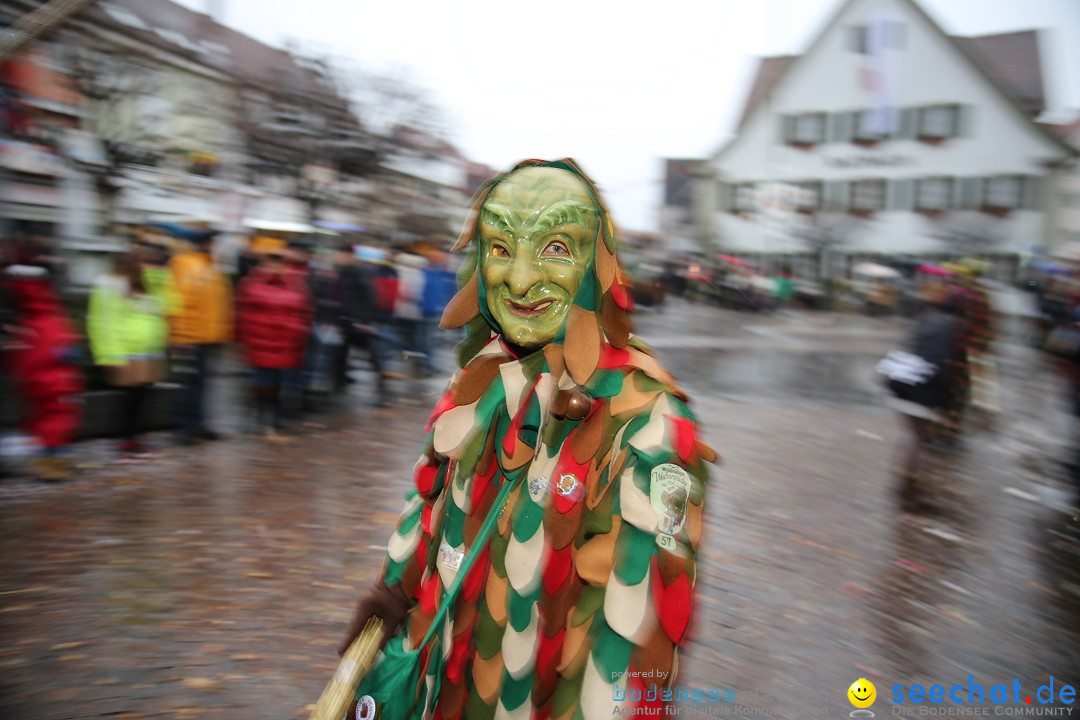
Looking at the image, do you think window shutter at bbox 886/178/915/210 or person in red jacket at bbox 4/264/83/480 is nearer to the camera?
person in red jacket at bbox 4/264/83/480

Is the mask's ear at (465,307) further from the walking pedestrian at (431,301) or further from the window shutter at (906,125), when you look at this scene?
the window shutter at (906,125)

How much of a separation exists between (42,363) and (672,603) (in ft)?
18.9

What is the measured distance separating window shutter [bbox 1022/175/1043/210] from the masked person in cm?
3476

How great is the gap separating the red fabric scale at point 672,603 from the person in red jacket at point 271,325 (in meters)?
6.57

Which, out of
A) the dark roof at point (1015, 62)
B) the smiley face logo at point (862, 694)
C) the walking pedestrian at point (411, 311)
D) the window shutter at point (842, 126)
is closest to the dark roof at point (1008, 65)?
the dark roof at point (1015, 62)

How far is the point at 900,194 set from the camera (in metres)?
31.5

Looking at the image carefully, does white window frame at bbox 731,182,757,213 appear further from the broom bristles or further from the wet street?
the broom bristles

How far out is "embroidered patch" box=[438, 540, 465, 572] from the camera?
1972mm

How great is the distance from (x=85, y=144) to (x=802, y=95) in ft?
80.6

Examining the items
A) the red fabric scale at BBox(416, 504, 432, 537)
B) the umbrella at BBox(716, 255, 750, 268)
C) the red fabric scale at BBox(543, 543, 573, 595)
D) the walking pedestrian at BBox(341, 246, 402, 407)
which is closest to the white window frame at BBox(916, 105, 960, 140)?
the umbrella at BBox(716, 255, 750, 268)

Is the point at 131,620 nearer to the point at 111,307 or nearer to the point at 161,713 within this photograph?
the point at 161,713

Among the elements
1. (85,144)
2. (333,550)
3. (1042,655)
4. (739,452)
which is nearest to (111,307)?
(333,550)

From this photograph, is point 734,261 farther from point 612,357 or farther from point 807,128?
point 612,357

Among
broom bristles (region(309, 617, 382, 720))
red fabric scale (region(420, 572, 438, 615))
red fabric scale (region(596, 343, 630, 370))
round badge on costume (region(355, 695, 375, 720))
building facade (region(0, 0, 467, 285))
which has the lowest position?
round badge on costume (region(355, 695, 375, 720))
